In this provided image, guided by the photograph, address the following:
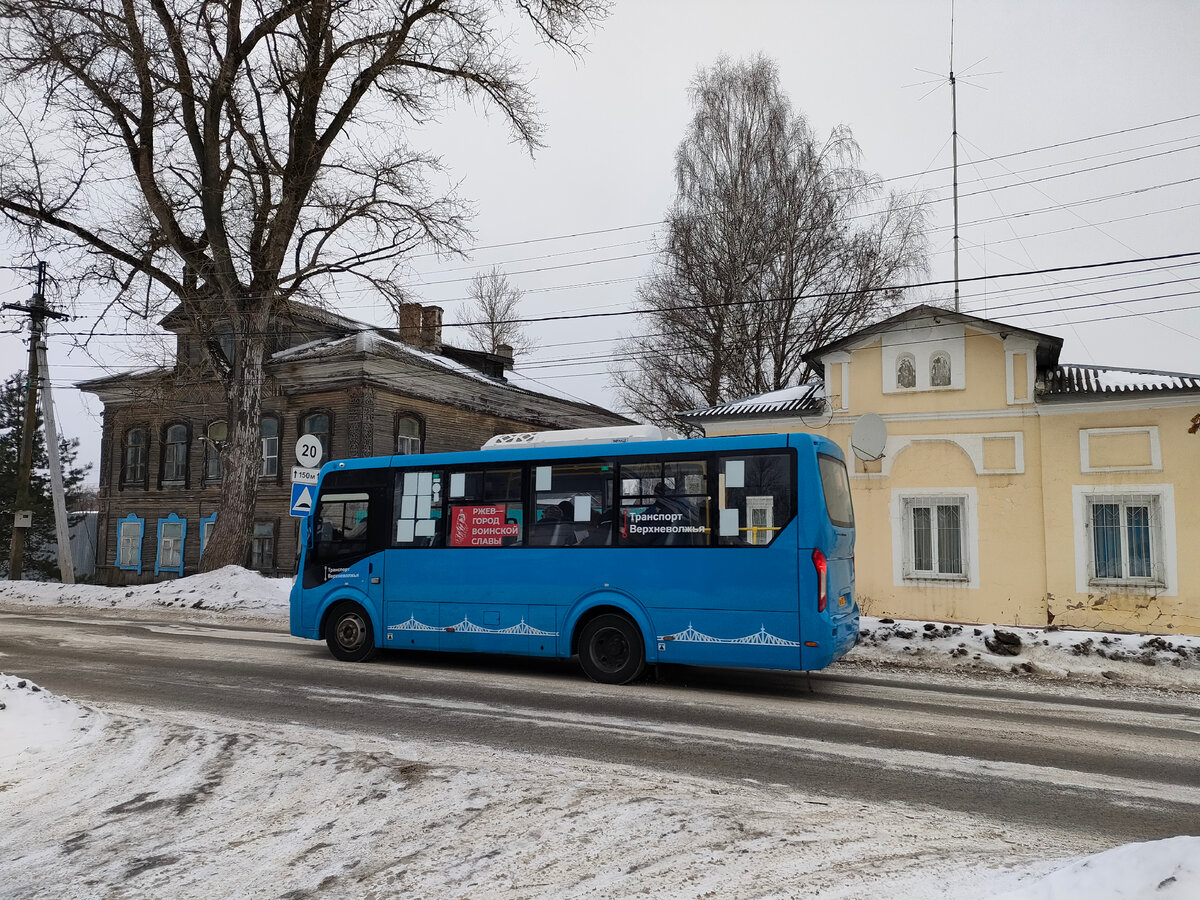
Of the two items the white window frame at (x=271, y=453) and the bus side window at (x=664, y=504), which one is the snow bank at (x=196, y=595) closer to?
the white window frame at (x=271, y=453)

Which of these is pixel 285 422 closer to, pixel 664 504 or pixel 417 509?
pixel 417 509

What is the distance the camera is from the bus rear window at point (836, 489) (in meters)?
9.91

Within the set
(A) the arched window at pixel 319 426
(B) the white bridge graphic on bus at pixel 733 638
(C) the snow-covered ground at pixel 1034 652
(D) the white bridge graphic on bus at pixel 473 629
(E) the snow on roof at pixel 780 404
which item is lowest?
(C) the snow-covered ground at pixel 1034 652

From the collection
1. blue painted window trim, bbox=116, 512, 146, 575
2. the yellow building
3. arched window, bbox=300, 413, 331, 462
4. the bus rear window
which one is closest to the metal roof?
the yellow building

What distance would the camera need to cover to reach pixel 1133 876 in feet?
11.0

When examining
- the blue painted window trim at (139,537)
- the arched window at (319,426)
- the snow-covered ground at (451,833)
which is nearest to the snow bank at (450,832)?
the snow-covered ground at (451,833)

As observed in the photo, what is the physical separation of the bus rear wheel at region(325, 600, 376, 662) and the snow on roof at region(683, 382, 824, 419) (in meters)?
9.43

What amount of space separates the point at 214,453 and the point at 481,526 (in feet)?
89.0

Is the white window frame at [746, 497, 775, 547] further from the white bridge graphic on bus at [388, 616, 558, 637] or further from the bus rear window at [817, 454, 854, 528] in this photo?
the white bridge graphic on bus at [388, 616, 558, 637]

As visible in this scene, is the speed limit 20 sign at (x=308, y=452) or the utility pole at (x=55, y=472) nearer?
the speed limit 20 sign at (x=308, y=452)

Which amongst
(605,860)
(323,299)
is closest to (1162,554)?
(605,860)

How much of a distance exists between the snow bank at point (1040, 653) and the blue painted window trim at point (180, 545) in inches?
1171

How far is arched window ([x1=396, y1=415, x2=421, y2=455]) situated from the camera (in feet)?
106

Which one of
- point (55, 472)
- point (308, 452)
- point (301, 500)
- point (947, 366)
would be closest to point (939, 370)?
point (947, 366)
